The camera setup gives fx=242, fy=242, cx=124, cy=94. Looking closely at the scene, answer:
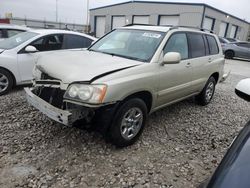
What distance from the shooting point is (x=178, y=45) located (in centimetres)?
430

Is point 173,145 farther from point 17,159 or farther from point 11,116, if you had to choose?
point 11,116

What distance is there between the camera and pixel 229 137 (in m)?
4.24

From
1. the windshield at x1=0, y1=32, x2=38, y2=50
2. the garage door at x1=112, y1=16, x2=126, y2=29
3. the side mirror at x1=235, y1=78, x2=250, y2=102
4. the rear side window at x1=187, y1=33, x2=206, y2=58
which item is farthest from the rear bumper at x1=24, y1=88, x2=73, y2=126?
the garage door at x1=112, y1=16, x2=126, y2=29

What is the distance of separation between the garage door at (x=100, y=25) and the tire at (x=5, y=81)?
30.3 metres

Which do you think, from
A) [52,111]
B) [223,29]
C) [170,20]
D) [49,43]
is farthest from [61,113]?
[223,29]

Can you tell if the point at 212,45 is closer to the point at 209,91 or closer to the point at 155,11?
the point at 209,91

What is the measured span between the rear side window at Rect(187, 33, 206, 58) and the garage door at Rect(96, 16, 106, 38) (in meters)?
30.7

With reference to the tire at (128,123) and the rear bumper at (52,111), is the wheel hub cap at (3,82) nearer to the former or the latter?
the rear bumper at (52,111)

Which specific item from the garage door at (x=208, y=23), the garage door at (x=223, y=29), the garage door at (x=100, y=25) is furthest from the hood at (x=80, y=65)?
the garage door at (x=223, y=29)

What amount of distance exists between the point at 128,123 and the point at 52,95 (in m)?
1.11

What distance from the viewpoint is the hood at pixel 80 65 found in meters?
3.01

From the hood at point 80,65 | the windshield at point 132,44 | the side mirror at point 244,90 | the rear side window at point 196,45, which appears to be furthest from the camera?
the rear side window at point 196,45

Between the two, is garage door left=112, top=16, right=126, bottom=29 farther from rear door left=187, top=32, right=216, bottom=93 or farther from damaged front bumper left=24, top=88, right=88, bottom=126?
damaged front bumper left=24, top=88, right=88, bottom=126

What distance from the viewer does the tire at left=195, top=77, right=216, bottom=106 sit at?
18.0ft
